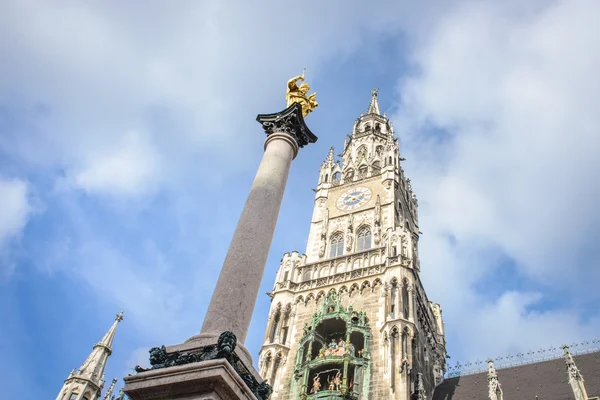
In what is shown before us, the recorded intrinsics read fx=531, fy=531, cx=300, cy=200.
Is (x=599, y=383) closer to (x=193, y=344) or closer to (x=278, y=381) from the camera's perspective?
(x=278, y=381)

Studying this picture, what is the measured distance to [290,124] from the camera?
12258 mm

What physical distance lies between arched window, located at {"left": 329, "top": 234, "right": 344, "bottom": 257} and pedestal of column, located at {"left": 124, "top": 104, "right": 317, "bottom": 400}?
24.0 metres

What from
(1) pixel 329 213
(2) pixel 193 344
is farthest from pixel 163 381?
(1) pixel 329 213

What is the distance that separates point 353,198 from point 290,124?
91.2 feet

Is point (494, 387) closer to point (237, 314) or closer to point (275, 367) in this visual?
point (275, 367)

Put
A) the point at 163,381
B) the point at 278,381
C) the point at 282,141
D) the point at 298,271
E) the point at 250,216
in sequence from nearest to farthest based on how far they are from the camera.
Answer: the point at 163,381 < the point at 250,216 < the point at 282,141 < the point at 278,381 < the point at 298,271

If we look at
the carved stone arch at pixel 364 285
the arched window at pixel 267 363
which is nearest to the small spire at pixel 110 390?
the arched window at pixel 267 363

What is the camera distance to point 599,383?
25.5 metres

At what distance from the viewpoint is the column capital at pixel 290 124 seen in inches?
482

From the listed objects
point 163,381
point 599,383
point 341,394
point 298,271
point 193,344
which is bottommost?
point 163,381

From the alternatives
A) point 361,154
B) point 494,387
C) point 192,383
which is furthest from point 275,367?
point 361,154

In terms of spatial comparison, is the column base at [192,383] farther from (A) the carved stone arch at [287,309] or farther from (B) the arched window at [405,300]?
(A) the carved stone arch at [287,309]

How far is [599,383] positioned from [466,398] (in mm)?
6410

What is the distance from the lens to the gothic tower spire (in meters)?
29.3
